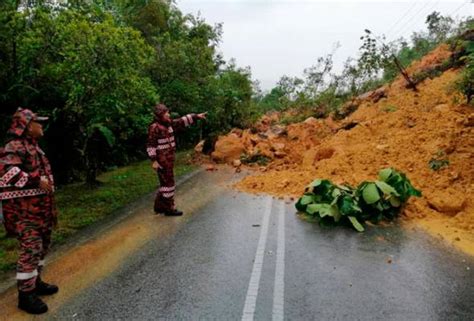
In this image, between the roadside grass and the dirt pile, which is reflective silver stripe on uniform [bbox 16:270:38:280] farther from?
the dirt pile

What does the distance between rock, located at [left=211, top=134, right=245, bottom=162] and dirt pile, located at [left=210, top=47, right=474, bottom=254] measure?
1.63ft

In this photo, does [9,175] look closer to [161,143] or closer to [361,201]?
[161,143]

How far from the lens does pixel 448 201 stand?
26.8ft

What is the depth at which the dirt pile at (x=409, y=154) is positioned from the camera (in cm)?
820

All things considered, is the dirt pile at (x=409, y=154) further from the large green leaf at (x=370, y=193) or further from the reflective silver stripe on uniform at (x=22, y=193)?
the reflective silver stripe on uniform at (x=22, y=193)

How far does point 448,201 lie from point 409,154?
3111 millimetres

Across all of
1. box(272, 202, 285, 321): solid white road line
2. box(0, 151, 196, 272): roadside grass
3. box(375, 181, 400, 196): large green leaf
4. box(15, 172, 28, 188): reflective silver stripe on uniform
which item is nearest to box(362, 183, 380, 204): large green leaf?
box(375, 181, 400, 196): large green leaf

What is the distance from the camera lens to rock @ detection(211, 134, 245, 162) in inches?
679

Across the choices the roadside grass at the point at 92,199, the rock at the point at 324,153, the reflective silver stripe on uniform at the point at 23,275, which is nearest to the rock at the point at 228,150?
the roadside grass at the point at 92,199

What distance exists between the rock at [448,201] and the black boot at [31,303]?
23.1 feet

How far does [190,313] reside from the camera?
4453 millimetres

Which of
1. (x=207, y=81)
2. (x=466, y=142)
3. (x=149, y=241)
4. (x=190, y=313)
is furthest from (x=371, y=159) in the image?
(x=207, y=81)

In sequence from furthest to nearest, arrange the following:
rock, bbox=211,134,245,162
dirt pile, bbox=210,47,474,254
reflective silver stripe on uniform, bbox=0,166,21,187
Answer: rock, bbox=211,134,245,162, dirt pile, bbox=210,47,474,254, reflective silver stripe on uniform, bbox=0,166,21,187

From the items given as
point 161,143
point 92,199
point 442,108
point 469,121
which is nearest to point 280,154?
point 442,108
